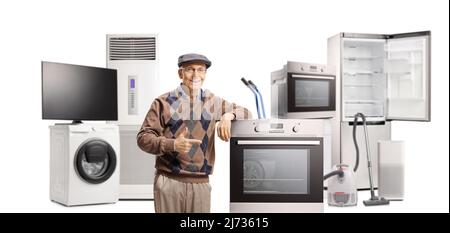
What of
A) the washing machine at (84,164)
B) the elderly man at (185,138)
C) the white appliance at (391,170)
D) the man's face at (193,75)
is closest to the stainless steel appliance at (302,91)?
the white appliance at (391,170)

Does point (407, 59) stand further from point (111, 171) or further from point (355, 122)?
point (111, 171)

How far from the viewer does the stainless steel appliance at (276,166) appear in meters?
4.06

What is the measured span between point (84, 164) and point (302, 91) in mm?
2279

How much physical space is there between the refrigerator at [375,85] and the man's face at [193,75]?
2294 millimetres

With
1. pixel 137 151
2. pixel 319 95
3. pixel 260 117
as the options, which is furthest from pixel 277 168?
pixel 137 151

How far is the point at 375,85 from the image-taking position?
6.54 metres

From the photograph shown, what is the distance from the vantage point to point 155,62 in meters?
5.55

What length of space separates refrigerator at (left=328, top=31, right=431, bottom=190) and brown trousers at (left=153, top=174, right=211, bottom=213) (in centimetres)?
265

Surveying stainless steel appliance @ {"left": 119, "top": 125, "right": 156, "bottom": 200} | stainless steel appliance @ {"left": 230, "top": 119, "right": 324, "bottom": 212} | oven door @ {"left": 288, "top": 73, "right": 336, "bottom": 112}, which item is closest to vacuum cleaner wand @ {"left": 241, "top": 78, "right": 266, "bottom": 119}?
stainless steel appliance @ {"left": 230, "top": 119, "right": 324, "bottom": 212}

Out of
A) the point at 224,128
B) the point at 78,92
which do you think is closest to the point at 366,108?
the point at 224,128

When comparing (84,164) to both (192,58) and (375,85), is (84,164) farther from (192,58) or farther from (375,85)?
(375,85)

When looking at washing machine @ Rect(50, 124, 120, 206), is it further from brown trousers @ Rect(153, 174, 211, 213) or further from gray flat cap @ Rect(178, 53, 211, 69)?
gray flat cap @ Rect(178, 53, 211, 69)

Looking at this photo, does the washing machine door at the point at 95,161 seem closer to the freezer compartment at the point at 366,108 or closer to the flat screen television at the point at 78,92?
the flat screen television at the point at 78,92

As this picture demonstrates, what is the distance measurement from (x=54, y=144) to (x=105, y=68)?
92cm
